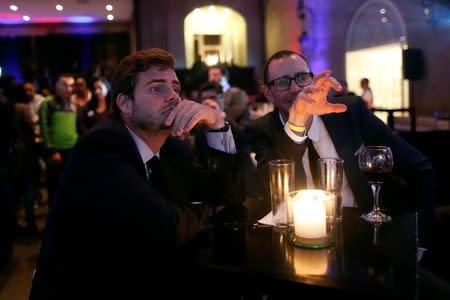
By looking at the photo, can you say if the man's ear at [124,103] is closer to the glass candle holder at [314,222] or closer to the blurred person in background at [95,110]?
the glass candle holder at [314,222]

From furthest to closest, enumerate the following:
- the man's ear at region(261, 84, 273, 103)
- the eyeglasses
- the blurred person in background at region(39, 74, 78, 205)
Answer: the blurred person in background at region(39, 74, 78, 205) → the man's ear at region(261, 84, 273, 103) → the eyeglasses

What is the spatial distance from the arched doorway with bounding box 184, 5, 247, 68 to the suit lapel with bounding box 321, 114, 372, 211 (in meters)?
11.5

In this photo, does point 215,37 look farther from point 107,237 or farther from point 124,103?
point 107,237

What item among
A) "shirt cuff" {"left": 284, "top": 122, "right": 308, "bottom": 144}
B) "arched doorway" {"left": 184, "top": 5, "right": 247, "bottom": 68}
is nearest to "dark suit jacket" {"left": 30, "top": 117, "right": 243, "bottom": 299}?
"shirt cuff" {"left": 284, "top": 122, "right": 308, "bottom": 144}

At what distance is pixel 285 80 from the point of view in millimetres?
1890

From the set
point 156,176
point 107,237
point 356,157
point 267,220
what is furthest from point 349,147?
point 107,237

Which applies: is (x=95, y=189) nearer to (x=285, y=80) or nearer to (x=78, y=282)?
(x=78, y=282)

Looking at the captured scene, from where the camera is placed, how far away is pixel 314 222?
117 centimetres

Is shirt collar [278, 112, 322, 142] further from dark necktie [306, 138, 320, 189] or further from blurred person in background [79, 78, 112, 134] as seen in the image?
blurred person in background [79, 78, 112, 134]

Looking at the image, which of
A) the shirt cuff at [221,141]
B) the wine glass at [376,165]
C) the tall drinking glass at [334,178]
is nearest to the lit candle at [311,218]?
the tall drinking glass at [334,178]

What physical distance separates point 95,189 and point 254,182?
7.49 feet

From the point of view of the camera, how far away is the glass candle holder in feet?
3.84

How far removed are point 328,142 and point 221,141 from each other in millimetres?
515

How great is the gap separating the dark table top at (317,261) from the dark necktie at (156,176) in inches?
7.8
